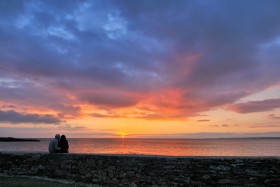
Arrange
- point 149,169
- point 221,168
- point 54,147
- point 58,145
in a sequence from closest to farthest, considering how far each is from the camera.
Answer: point 221,168 → point 149,169 → point 54,147 → point 58,145

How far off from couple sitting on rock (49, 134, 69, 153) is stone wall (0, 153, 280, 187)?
551mm

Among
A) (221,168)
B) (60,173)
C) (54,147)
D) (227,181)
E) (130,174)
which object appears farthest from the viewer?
(54,147)

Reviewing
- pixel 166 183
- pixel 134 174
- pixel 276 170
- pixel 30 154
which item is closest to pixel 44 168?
pixel 30 154

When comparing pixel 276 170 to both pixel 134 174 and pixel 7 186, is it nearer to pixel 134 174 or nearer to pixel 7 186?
pixel 134 174

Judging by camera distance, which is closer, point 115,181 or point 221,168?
point 221,168

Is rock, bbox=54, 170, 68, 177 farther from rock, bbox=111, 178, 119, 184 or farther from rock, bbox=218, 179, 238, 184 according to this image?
rock, bbox=218, 179, 238, 184

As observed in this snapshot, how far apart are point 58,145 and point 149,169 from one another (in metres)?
4.46

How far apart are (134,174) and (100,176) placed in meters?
1.20

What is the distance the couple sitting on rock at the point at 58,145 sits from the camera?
11.6 meters

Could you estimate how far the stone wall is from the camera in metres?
8.41

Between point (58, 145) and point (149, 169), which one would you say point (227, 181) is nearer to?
point (149, 169)

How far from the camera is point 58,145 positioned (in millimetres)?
12102

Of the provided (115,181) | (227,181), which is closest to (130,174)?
(115,181)

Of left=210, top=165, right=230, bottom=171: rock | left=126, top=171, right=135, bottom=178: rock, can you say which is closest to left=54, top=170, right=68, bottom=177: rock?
left=126, top=171, right=135, bottom=178: rock
